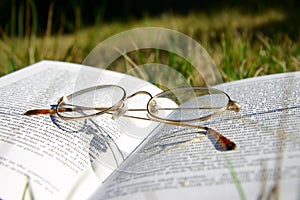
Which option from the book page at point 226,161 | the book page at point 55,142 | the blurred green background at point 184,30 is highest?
the book page at point 226,161

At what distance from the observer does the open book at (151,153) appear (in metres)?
0.81

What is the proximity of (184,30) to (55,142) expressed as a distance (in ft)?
6.26

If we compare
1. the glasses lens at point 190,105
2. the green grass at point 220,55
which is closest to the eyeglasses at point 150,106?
the glasses lens at point 190,105

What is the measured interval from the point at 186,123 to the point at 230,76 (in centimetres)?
60

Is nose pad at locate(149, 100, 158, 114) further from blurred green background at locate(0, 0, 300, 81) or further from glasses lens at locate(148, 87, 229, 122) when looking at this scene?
blurred green background at locate(0, 0, 300, 81)

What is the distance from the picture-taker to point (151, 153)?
3.28 ft

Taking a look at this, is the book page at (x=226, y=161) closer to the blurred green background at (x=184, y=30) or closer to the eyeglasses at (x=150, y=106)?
the eyeglasses at (x=150, y=106)

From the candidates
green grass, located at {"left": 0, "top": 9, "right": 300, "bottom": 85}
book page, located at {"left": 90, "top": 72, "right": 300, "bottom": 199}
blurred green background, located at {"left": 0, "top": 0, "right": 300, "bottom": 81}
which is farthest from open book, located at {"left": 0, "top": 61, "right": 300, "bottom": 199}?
blurred green background, located at {"left": 0, "top": 0, "right": 300, "bottom": 81}

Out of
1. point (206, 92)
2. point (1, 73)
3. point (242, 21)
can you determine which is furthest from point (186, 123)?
point (242, 21)

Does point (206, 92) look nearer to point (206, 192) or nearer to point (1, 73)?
point (206, 192)

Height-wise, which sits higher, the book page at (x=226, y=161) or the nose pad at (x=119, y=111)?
the book page at (x=226, y=161)

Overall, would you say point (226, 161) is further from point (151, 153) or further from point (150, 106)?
point (150, 106)

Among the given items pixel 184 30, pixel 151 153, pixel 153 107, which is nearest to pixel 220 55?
pixel 184 30

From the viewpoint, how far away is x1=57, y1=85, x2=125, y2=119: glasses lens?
3.94ft
